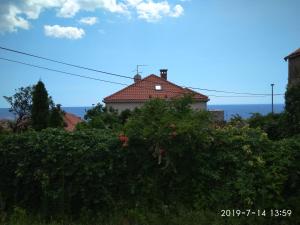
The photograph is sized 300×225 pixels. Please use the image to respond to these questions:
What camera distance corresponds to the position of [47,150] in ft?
23.4

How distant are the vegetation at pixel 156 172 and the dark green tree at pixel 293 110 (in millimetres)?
3621

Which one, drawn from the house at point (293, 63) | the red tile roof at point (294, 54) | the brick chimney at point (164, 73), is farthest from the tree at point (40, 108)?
the brick chimney at point (164, 73)

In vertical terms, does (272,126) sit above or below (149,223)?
above

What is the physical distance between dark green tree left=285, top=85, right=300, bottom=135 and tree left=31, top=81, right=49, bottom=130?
1738 cm

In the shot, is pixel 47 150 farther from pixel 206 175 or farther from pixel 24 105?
pixel 24 105

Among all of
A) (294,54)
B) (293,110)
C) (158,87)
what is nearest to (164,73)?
(158,87)

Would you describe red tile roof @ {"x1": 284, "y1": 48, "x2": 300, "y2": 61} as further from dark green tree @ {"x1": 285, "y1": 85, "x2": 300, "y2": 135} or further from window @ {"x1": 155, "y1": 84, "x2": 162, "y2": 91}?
dark green tree @ {"x1": 285, "y1": 85, "x2": 300, "y2": 135}

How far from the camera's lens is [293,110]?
10883 mm

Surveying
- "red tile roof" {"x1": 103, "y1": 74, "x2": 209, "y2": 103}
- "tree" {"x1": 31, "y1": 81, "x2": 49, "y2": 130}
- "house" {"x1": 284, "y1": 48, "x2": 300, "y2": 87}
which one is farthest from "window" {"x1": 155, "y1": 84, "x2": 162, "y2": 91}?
"tree" {"x1": 31, "y1": 81, "x2": 49, "y2": 130}

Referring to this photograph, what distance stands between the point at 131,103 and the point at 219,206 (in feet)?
120

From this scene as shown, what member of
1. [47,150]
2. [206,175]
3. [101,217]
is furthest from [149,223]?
[47,150]

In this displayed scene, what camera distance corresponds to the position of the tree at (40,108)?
25688mm

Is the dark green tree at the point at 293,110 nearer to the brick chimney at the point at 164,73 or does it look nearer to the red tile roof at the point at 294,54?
the red tile roof at the point at 294,54

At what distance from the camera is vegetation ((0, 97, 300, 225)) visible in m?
6.68
